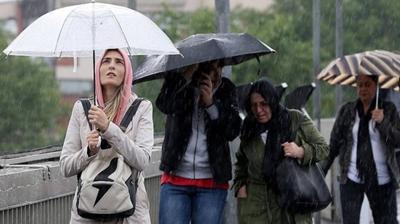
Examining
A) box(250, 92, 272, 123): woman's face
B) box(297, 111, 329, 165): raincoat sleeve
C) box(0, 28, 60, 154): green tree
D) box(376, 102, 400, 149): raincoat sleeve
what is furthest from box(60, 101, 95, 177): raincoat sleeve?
box(0, 28, 60, 154): green tree

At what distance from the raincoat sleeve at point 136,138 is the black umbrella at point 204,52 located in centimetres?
97

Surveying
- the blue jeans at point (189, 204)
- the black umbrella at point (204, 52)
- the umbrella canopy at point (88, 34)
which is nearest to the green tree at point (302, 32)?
the black umbrella at point (204, 52)

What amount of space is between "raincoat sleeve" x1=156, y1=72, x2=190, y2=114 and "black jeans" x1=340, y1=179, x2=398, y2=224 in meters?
2.15

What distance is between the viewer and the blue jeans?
6.96m

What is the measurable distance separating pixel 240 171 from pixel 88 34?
2.15 m

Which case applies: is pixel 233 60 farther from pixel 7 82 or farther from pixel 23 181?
pixel 7 82

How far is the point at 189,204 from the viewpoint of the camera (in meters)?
7.05

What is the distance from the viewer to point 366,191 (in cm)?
859

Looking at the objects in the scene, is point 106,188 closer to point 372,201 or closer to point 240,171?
point 240,171

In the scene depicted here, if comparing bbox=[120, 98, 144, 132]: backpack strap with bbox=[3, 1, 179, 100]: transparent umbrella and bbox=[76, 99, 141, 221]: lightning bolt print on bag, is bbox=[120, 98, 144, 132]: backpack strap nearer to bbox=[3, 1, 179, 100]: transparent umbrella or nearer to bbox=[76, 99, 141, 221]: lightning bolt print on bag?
bbox=[76, 99, 141, 221]: lightning bolt print on bag

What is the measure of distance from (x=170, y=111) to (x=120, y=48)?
3.91 feet

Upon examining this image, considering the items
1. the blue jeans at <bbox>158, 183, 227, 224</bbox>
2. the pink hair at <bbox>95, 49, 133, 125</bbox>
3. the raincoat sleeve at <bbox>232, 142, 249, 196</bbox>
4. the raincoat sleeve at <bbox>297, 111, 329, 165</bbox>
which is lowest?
the blue jeans at <bbox>158, 183, 227, 224</bbox>

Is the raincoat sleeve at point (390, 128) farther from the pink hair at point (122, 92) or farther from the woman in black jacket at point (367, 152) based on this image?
the pink hair at point (122, 92)

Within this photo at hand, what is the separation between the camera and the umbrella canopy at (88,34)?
5820 millimetres
